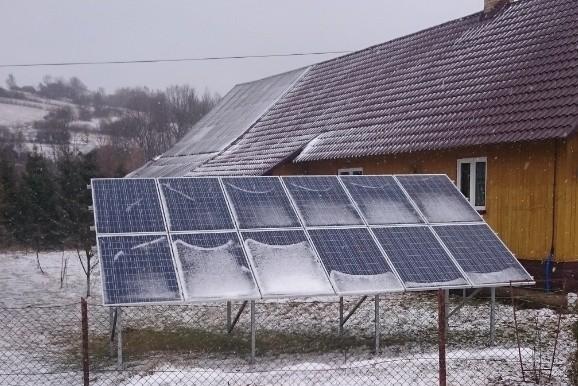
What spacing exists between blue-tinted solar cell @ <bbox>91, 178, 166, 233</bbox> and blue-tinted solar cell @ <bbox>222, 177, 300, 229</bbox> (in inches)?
45.7

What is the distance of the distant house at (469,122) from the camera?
12250 mm

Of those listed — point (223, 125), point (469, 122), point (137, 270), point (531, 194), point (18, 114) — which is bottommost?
point (137, 270)

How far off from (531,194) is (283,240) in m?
6.14

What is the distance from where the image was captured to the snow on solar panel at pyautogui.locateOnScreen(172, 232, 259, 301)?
7.74 m

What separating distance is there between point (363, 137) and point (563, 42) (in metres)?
5.31

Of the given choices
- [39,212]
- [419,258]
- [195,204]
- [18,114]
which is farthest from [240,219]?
[18,114]

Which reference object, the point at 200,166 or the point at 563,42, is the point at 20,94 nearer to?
the point at 200,166

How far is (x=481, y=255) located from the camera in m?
9.46

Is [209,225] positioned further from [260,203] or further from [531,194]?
[531,194]

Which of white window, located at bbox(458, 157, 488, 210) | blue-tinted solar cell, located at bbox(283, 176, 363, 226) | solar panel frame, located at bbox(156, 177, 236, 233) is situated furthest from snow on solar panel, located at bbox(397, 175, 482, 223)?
solar panel frame, located at bbox(156, 177, 236, 233)

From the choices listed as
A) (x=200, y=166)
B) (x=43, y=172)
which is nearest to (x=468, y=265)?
(x=200, y=166)

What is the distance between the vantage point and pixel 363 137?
16.8 meters

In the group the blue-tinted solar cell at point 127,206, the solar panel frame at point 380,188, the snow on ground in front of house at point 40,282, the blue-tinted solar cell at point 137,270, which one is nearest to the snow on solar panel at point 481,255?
the solar panel frame at point 380,188

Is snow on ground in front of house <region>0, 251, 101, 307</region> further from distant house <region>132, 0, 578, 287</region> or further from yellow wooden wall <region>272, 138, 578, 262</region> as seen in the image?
yellow wooden wall <region>272, 138, 578, 262</region>
